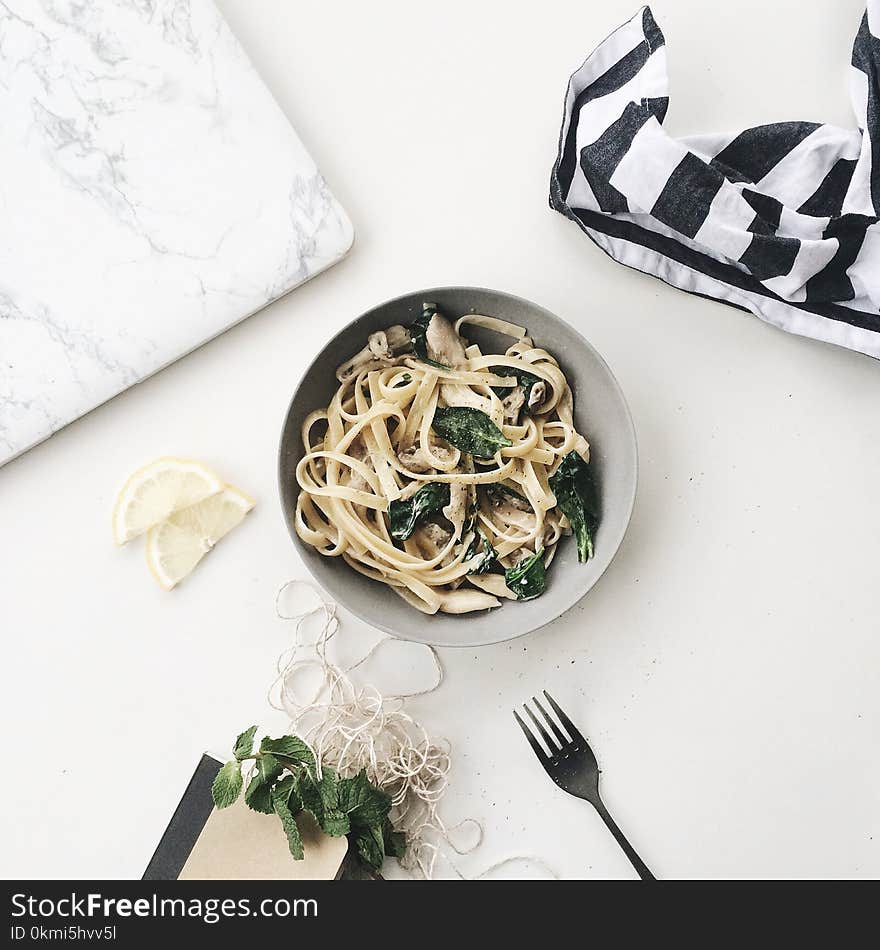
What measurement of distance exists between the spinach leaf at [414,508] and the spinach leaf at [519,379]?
191 mm

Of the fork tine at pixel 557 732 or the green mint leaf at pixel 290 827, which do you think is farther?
the fork tine at pixel 557 732

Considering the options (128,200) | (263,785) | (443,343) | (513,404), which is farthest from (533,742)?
(128,200)

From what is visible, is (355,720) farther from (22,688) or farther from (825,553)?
(825,553)

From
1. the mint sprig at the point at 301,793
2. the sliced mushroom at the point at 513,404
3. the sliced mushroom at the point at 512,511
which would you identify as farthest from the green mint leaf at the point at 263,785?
the sliced mushroom at the point at 513,404

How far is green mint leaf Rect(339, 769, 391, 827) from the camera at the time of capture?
1440 millimetres

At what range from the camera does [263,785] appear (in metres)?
1.43

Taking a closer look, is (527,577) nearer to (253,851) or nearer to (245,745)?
(245,745)

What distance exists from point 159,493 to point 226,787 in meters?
0.52

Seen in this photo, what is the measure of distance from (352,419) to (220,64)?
2.31 ft

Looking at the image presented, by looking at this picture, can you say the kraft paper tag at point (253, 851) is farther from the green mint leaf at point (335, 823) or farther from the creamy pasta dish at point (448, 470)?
the creamy pasta dish at point (448, 470)

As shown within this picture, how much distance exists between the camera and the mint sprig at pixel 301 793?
1.42 metres

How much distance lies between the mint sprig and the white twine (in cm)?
7

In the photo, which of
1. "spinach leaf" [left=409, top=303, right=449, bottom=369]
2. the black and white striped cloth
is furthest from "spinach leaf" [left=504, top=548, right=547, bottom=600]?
the black and white striped cloth
